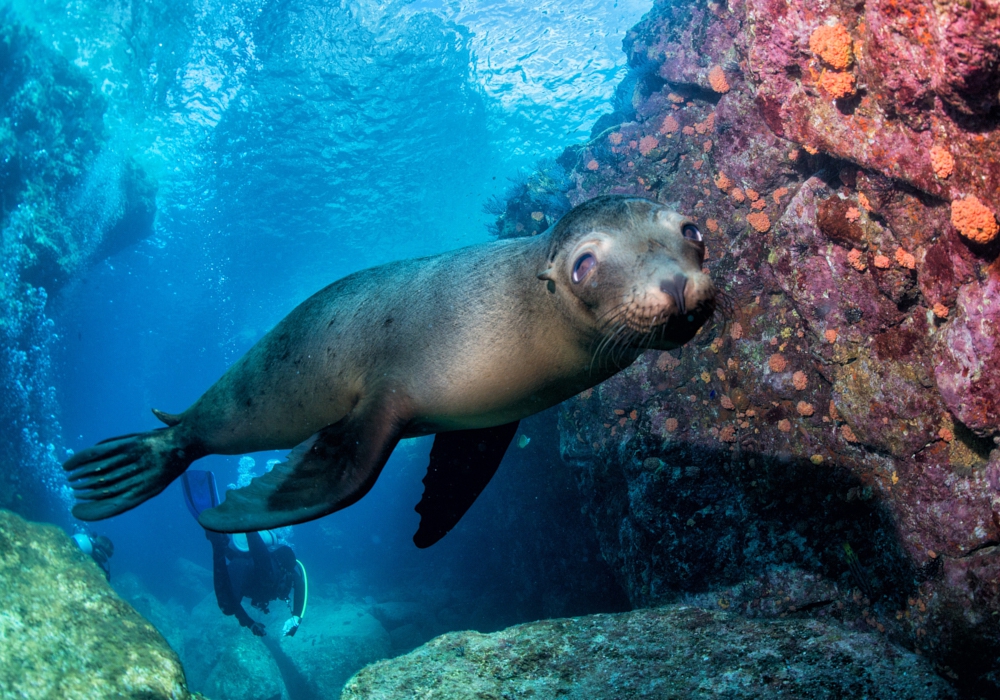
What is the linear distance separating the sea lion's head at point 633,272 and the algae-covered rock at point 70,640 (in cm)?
470

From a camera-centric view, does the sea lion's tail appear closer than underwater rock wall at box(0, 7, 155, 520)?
Yes

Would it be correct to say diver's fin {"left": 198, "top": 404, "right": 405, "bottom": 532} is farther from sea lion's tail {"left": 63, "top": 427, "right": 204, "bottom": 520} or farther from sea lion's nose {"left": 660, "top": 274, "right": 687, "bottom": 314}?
sea lion's nose {"left": 660, "top": 274, "right": 687, "bottom": 314}

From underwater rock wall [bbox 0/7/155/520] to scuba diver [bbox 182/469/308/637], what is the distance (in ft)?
16.3

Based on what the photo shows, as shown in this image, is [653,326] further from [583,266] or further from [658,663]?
[658,663]

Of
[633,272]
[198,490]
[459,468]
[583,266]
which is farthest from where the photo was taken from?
[198,490]

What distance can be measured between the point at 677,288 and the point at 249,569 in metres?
11.4

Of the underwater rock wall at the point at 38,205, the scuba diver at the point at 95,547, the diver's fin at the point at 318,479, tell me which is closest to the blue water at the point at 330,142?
the underwater rock wall at the point at 38,205

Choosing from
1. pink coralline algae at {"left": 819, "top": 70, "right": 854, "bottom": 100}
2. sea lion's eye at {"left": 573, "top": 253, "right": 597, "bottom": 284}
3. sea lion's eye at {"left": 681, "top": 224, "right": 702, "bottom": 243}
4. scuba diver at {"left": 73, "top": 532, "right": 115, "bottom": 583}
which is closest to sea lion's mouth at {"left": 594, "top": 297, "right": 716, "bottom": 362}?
sea lion's eye at {"left": 573, "top": 253, "right": 597, "bottom": 284}

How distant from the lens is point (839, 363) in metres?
3.28

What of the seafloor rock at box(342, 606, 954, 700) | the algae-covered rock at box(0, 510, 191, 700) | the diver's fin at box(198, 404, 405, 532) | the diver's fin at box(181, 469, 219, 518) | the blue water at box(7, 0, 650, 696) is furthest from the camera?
the blue water at box(7, 0, 650, 696)

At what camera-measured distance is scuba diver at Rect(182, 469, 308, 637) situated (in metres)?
8.86

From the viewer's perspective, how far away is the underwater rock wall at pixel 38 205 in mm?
13312

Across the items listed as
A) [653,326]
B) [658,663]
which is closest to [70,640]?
[658,663]

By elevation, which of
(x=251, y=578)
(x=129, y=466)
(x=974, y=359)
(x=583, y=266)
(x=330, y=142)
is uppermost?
(x=330, y=142)
